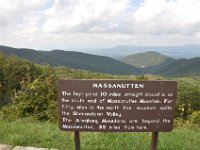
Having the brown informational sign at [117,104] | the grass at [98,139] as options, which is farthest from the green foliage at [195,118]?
the brown informational sign at [117,104]

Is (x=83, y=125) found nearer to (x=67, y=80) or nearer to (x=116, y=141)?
(x=67, y=80)

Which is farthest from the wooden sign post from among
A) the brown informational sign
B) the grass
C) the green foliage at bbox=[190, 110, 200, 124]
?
the green foliage at bbox=[190, 110, 200, 124]

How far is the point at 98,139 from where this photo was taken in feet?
24.8

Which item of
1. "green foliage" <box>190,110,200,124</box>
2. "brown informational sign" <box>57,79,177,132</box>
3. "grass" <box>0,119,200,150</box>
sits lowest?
"green foliage" <box>190,110,200,124</box>

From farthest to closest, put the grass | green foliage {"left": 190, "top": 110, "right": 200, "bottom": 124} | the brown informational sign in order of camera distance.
Result: green foliage {"left": 190, "top": 110, "right": 200, "bottom": 124} < the grass < the brown informational sign

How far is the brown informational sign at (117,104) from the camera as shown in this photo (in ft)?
19.7

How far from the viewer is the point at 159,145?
7.21 meters

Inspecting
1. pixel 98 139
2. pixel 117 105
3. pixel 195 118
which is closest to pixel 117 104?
pixel 117 105

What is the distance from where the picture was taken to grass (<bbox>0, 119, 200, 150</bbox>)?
720 cm

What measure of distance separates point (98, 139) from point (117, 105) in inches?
67.6

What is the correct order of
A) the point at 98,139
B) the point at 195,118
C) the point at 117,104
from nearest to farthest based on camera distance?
1. the point at 117,104
2. the point at 98,139
3. the point at 195,118

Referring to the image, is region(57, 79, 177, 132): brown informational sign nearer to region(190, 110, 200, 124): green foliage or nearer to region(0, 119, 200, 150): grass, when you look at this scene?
region(0, 119, 200, 150): grass

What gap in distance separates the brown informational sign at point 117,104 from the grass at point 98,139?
109cm

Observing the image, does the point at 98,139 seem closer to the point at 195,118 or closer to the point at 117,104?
the point at 117,104
